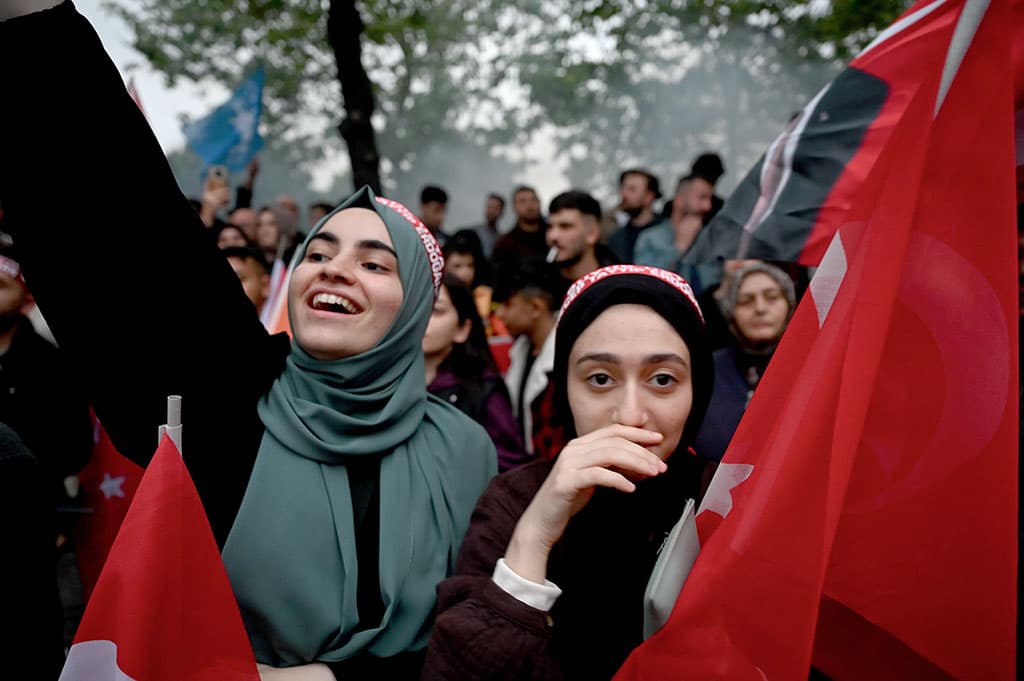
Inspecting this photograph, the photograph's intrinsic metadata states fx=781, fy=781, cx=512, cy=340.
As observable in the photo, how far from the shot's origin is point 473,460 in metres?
1.99

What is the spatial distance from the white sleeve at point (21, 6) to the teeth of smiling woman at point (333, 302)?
2.55 feet

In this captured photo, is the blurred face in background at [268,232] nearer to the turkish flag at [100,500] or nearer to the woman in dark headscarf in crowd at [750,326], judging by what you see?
the turkish flag at [100,500]

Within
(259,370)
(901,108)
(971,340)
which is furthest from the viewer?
(901,108)

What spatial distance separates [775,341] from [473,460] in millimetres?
2032

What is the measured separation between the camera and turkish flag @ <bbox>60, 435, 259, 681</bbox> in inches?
51.6

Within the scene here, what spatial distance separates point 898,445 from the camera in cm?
148

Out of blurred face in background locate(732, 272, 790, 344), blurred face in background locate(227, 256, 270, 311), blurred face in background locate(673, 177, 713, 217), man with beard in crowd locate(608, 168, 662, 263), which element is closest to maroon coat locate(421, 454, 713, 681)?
blurred face in background locate(732, 272, 790, 344)

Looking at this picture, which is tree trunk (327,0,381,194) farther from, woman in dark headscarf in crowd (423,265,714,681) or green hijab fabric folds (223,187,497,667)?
woman in dark headscarf in crowd (423,265,714,681)

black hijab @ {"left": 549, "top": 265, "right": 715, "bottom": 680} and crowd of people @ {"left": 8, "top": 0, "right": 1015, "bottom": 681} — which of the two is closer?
crowd of people @ {"left": 8, "top": 0, "right": 1015, "bottom": 681}

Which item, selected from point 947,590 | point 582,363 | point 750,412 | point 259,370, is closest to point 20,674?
point 259,370

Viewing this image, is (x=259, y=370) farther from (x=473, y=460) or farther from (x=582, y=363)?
(x=582, y=363)

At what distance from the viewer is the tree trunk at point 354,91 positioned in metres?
6.05

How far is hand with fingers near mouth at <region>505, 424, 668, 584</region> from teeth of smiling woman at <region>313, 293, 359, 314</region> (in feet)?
2.31

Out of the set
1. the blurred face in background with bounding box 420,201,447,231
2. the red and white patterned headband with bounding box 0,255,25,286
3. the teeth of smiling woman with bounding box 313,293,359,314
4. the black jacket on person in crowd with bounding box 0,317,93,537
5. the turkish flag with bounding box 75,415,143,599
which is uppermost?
the blurred face in background with bounding box 420,201,447,231
